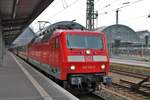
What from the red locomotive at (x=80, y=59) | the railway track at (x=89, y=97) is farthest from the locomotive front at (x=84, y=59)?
the railway track at (x=89, y=97)

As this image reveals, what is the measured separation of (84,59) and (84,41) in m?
0.82

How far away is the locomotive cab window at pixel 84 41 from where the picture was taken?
1388cm

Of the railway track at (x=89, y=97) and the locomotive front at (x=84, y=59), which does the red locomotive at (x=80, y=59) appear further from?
the railway track at (x=89, y=97)

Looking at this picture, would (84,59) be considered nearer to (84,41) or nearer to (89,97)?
(84,41)

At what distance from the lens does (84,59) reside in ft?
44.8

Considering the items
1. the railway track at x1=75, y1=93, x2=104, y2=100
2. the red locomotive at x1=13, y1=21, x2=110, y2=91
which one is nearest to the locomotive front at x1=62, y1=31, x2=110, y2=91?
the red locomotive at x1=13, y1=21, x2=110, y2=91

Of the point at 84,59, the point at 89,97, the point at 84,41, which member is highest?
the point at 84,41

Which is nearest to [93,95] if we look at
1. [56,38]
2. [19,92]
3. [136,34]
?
[56,38]

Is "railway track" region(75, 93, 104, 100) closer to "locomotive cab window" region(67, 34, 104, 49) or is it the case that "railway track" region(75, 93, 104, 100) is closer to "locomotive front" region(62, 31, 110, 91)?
"locomotive front" region(62, 31, 110, 91)

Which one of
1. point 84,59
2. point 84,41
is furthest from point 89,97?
point 84,41

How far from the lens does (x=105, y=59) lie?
14.0 metres

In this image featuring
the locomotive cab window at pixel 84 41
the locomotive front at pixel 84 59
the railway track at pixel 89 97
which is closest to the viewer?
the locomotive front at pixel 84 59

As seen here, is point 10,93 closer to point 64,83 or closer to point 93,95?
point 64,83

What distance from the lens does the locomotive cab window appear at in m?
13.9
